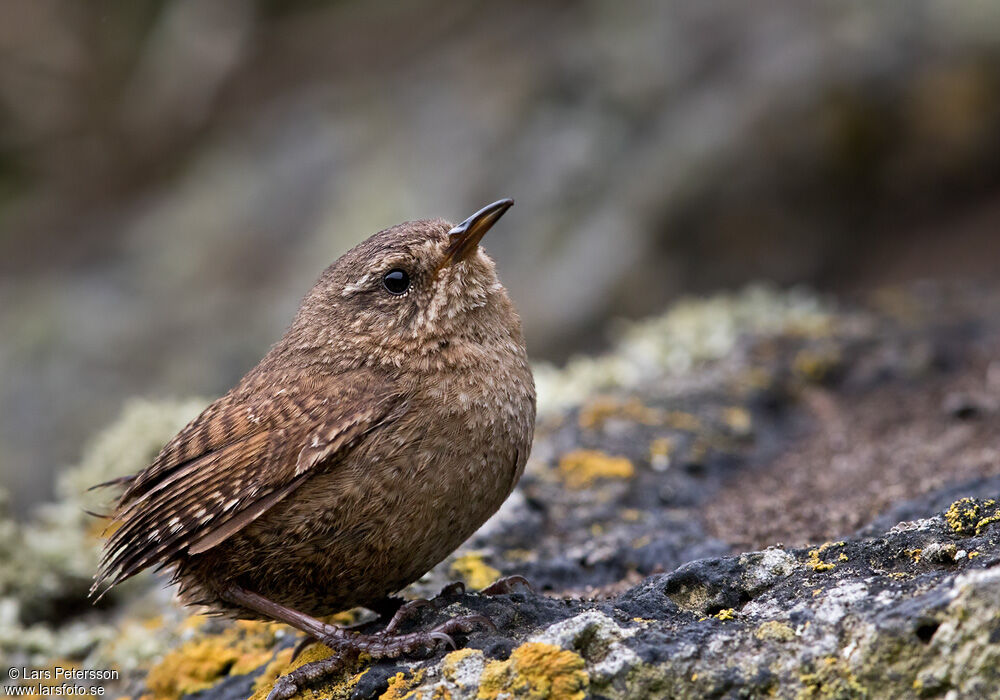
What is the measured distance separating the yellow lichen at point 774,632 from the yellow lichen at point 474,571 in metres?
1.55

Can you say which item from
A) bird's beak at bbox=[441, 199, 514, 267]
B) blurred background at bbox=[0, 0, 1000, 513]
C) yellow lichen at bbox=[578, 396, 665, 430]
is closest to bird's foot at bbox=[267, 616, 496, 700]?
bird's beak at bbox=[441, 199, 514, 267]

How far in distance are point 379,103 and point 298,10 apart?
85.2 inches

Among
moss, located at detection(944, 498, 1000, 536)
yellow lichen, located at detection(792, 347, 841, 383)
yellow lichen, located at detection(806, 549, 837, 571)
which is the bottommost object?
moss, located at detection(944, 498, 1000, 536)

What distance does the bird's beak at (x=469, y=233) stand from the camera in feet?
12.5

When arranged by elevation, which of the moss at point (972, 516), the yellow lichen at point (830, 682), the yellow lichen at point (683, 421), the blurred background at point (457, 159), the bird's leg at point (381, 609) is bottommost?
the yellow lichen at point (830, 682)

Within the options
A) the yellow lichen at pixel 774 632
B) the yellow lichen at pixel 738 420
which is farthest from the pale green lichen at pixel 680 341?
the yellow lichen at pixel 774 632

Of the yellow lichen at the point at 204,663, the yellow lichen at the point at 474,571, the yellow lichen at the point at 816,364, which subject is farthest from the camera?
the yellow lichen at the point at 816,364

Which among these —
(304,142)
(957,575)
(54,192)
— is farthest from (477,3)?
(957,575)

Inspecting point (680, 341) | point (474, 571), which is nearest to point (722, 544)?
point (474, 571)

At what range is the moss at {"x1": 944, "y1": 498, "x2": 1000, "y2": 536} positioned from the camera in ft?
9.78

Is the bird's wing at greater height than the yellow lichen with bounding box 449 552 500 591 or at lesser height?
greater

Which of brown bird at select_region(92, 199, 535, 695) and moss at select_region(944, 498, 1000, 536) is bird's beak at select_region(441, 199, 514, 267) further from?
moss at select_region(944, 498, 1000, 536)

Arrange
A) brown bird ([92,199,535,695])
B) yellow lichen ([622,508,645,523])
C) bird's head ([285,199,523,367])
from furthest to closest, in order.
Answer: yellow lichen ([622,508,645,523])
bird's head ([285,199,523,367])
brown bird ([92,199,535,695])

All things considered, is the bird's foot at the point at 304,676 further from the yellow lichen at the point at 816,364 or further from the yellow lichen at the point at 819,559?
the yellow lichen at the point at 816,364
